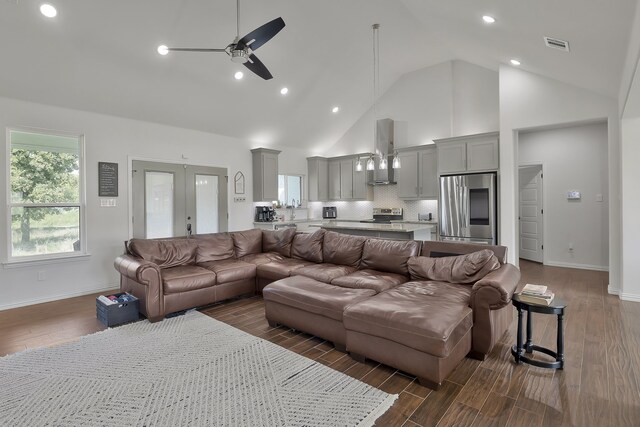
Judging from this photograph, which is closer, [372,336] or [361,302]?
[372,336]

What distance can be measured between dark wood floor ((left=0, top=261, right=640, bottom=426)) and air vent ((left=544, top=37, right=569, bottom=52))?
2995 millimetres

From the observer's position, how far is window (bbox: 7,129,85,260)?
4.40 m

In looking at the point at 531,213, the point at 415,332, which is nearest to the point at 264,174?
the point at 415,332

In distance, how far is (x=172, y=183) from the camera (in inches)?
234

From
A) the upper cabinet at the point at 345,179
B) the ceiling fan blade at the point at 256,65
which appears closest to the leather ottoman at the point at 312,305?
the ceiling fan blade at the point at 256,65

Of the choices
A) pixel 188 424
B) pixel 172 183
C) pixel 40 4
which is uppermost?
pixel 40 4

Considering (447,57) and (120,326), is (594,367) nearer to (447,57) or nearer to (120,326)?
(120,326)

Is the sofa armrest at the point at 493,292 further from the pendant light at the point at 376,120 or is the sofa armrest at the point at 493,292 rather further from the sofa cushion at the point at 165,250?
the sofa cushion at the point at 165,250

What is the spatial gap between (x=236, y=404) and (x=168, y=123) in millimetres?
5127

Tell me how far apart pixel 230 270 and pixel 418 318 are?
2830 mm

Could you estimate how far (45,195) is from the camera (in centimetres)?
465

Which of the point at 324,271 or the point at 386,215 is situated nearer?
the point at 324,271

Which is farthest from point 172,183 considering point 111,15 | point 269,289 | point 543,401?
point 543,401

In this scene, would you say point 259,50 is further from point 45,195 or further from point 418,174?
point 418,174
